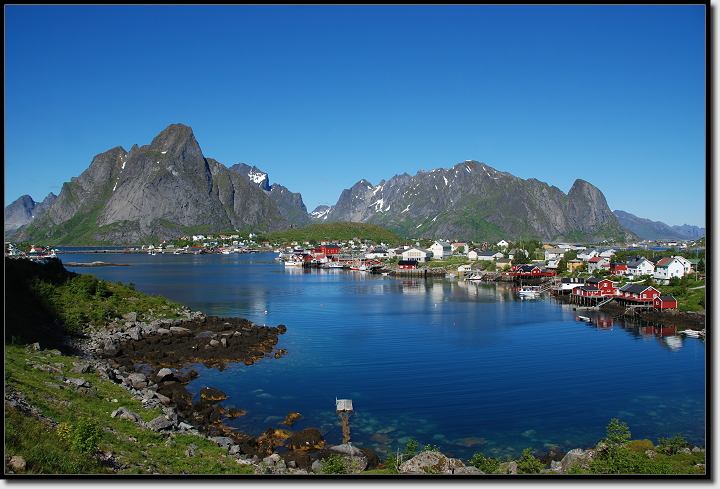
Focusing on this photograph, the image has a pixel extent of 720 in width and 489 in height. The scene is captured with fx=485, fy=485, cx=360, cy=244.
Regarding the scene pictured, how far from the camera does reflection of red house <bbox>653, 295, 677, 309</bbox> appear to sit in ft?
122

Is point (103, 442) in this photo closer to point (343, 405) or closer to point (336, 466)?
point (336, 466)

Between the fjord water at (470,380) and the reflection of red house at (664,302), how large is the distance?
420cm

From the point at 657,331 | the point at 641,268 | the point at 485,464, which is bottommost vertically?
the point at 657,331

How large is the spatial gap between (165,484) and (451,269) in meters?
79.7

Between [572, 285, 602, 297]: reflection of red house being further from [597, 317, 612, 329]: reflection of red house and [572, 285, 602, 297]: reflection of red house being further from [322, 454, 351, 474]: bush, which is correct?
[322, 454, 351, 474]: bush

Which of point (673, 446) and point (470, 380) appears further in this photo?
point (470, 380)

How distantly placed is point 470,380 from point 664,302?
84.3 ft

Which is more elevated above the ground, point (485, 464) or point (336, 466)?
point (336, 466)

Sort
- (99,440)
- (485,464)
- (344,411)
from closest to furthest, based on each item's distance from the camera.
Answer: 1. (99,440)
2. (485,464)
3. (344,411)

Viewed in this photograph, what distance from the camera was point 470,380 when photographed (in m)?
19.9

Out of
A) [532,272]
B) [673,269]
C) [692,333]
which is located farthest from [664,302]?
[532,272]

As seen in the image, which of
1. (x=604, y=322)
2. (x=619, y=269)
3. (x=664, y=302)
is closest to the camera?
(x=604, y=322)

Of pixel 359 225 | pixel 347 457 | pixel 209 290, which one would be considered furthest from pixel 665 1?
pixel 359 225

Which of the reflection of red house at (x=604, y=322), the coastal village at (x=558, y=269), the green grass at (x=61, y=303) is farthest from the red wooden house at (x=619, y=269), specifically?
the green grass at (x=61, y=303)
